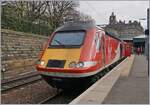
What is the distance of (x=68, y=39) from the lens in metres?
11.3

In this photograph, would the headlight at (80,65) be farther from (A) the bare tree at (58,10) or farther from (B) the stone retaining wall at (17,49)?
(A) the bare tree at (58,10)

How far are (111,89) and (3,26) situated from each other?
14273 millimetres

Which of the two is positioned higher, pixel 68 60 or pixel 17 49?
pixel 17 49

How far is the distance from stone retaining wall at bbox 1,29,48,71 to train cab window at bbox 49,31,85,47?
7.89m

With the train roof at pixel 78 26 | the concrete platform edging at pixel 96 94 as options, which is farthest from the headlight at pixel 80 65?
the train roof at pixel 78 26

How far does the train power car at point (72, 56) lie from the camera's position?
10.2 m

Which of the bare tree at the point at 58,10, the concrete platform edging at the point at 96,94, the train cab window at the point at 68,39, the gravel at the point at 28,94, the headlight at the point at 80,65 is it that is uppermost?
the bare tree at the point at 58,10

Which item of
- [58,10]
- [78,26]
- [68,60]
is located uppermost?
[58,10]

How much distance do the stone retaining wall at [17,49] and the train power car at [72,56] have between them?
26.8 feet

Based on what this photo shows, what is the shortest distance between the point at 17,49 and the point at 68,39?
441 inches

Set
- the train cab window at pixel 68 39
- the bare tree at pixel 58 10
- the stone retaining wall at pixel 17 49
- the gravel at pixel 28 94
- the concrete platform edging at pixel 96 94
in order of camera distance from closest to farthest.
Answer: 1. the concrete platform edging at pixel 96 94
2. the gravel at pixel 28 94
3. the train cab window at pixel 68 39
4. the stone retaining wall at pixel 17 49
5. the bare tree at pixel 58 10

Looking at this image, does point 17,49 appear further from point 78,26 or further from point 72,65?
point 72,65

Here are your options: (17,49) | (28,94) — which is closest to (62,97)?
(28,94)

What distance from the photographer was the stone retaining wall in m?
19.7
